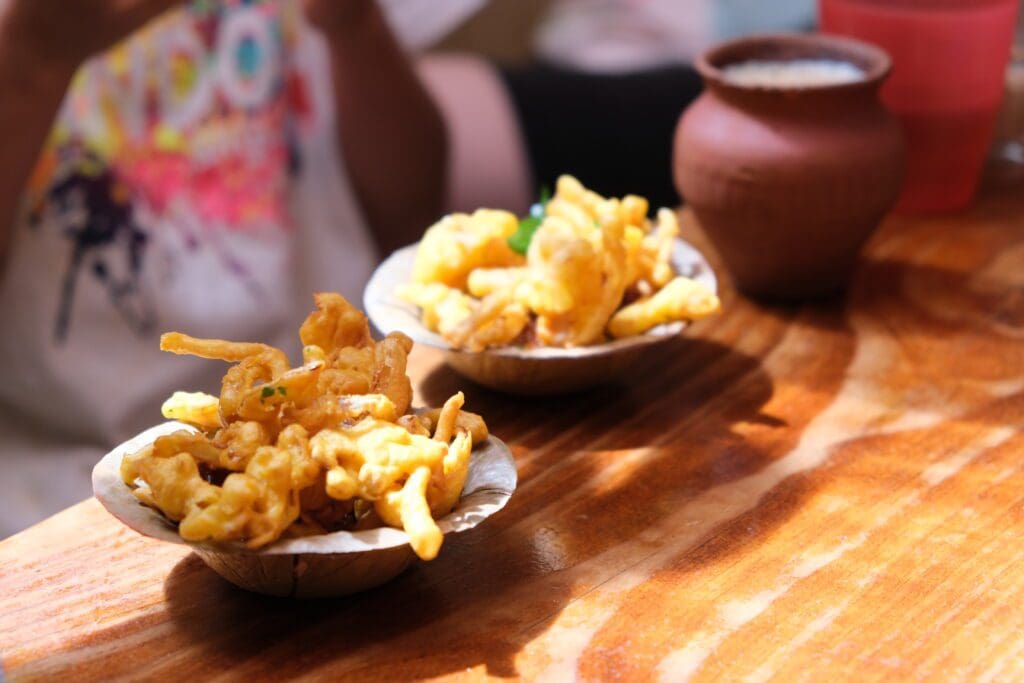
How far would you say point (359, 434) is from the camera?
826 millimetres

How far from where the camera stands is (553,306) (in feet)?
3.43

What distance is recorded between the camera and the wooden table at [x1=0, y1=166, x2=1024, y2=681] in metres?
0.80

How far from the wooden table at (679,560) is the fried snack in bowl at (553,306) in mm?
68

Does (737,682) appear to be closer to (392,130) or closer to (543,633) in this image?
(543,633)

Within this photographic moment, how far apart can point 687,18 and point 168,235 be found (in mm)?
1563

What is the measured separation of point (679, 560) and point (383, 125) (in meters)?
1.18

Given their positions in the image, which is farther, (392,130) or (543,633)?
(392,130)

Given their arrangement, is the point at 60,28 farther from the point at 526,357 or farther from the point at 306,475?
the point at 306,475

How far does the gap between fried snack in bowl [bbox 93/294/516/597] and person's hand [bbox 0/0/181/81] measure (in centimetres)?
78

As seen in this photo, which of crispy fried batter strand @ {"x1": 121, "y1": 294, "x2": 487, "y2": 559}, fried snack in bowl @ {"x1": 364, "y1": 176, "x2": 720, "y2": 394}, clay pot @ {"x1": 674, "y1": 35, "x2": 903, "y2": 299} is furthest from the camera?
clay pot @ {"x1": 674, "y1": 35, "x2": 903, "y2": 299}

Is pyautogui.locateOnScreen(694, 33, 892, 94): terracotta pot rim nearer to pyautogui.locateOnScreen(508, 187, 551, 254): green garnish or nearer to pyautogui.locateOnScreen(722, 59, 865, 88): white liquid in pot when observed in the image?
pyautogui.locateOnScreen(722, 59, 865, 88): white liquid in pot

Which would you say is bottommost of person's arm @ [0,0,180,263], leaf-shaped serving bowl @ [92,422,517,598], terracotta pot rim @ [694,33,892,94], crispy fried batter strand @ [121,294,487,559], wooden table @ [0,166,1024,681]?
wooden table @ [0,166,1024,681]

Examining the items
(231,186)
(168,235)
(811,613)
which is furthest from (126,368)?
(811,613)

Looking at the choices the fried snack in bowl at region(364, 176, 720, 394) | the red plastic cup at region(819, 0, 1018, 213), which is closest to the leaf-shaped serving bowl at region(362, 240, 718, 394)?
the fried snack in bowl at region(364, 176, 720, 394)
